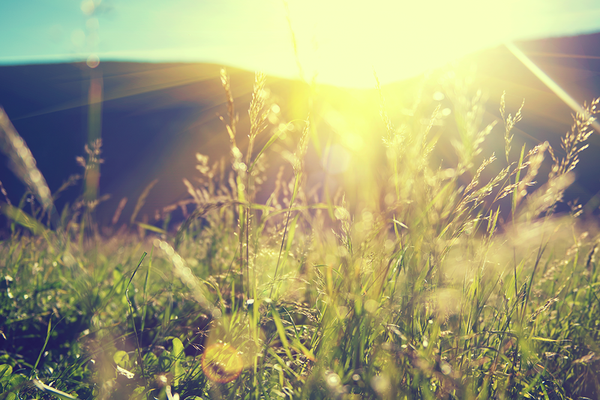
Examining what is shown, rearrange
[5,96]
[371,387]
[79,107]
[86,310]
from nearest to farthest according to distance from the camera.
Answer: [371,387] → [86,310] → [5,96] → [79,107]

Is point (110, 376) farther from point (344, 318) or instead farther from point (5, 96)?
point (5, 96)

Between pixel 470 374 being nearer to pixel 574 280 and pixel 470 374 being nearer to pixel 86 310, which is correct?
pixel 574 280

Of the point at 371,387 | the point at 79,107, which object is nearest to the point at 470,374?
the point at 371,387

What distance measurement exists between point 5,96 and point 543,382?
62.0 feet

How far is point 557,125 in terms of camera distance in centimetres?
1107

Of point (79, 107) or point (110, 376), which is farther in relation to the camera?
point (79, 107)

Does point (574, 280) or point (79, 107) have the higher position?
point (79, 107)

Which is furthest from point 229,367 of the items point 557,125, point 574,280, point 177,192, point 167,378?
point 557,125

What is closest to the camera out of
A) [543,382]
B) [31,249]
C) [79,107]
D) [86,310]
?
[543,382]

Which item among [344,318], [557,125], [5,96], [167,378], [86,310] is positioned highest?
[5,96]

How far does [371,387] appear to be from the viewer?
0.84 m

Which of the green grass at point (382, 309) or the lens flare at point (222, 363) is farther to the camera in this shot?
the lens flare at point (222, 363)

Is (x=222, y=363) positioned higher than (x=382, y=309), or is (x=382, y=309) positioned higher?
(x=382, y=309)

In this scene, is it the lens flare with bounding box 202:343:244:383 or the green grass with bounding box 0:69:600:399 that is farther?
the lens flare with bounding box 202:343:244:383
